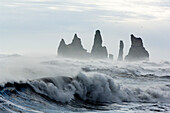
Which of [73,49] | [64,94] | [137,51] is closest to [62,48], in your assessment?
[73,49]

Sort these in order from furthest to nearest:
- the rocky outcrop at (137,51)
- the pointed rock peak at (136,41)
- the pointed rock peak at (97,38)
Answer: the pointed rock peak at (97,38), the pointed rock peak at (136,41), the rocky outcrop at (137,51)

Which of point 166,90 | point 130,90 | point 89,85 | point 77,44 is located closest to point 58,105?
point 89,85

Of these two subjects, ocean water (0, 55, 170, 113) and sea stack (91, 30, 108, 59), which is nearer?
ocean water (0, 55, 170, 113)

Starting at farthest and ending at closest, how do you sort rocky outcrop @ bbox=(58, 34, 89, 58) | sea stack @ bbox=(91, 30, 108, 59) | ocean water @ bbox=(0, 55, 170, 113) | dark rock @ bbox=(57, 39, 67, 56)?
sea stack @ bbox=(91, 30, 108, 59) → dark rock @ bbox=(57, 39, 67, 56) → rocky outcrop @ bbox=(58, 34, 89, 58) → ocean water @ bbox=(0, 55, 170, 113)

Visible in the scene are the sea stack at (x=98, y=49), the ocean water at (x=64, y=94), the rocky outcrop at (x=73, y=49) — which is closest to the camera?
the ocean water at (x=64, y=94)

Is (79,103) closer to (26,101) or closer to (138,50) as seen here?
(26,101)

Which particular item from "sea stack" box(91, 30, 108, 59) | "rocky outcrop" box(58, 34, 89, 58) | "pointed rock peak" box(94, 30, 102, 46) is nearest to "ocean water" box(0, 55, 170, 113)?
"rocky outcrop" box(58, 34, 89, 58)

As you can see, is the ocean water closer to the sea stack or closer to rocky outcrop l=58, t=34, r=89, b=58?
rocky outcrop l=58, t=34, r=89, b=58

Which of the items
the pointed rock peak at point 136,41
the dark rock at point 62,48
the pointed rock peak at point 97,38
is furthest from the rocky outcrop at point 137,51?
the dark rock at point 62,48

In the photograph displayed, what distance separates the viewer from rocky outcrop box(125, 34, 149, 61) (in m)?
81.4

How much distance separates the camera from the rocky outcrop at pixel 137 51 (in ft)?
267

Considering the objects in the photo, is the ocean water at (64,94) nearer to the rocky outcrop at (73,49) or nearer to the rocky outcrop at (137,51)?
the rocky outcrop at (73,49)

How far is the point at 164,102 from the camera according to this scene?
21656mm

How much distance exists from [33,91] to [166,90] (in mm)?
12275
